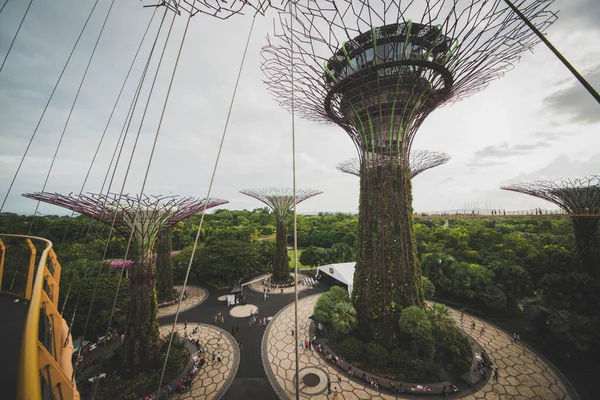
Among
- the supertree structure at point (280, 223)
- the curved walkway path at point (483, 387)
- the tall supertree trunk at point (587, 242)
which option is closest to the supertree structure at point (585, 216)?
the tall supertree trunk at point (587, 242)

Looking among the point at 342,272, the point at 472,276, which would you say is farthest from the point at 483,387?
the point at 342,272

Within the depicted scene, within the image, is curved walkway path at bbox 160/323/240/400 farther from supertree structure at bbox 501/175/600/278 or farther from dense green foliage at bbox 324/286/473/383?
supertree structure at bbox 501/175/600/278

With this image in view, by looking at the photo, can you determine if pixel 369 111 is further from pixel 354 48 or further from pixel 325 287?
pixel 325 287

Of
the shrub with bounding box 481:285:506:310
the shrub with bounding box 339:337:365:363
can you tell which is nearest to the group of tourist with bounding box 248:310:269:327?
the shrub with bounding box 339:337:365:363

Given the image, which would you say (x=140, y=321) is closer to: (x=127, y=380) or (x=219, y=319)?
(x=127, y=380)

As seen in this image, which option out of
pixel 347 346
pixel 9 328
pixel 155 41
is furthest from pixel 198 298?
pixel 155 41

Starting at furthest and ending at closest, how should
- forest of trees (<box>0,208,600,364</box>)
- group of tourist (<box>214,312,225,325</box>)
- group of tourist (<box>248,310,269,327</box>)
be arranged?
1. group of tourist (<box>214,312,225,325</box>)
2. group of tourist (<box>248,310,269,327</box>)
3. forest of trees (<box>0,208,600,364</box>)

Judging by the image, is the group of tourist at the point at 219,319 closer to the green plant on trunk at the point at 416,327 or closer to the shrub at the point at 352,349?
the shrub at the point at 352,349
